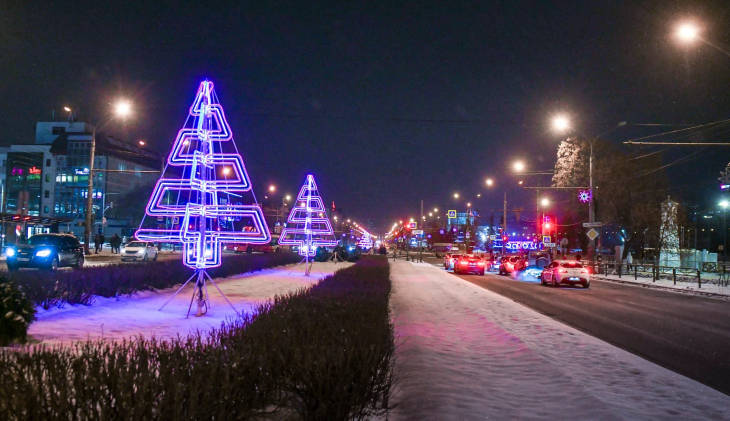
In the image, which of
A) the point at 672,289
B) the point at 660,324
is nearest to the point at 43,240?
the point at 660,324

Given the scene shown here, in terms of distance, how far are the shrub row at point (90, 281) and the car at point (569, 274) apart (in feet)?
66.4

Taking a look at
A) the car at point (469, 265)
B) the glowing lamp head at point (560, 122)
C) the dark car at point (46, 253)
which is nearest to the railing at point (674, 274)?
the car at point (469, 265)

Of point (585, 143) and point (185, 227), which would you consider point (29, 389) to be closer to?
point (185, 227)

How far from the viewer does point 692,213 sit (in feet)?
305

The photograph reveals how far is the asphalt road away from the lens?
34.3 ft

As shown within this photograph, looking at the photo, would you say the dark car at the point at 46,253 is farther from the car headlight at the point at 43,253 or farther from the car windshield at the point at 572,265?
the car windshield at the point at 572,265

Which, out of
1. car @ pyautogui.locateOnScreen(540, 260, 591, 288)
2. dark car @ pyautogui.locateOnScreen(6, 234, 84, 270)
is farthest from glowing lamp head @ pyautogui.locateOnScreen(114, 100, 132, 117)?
car @ pyautogui.locateOnScreen(540, 260, 591, 288)

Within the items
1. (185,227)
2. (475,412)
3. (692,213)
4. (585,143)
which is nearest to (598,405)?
(475,412)

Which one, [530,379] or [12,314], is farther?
[12,314]

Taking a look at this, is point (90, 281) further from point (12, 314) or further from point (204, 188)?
point (12, 314)

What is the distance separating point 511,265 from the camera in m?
47.5

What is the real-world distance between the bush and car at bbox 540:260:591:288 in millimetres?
28236

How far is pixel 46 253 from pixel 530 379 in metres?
25.5

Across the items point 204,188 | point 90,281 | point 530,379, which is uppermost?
point 204,188
